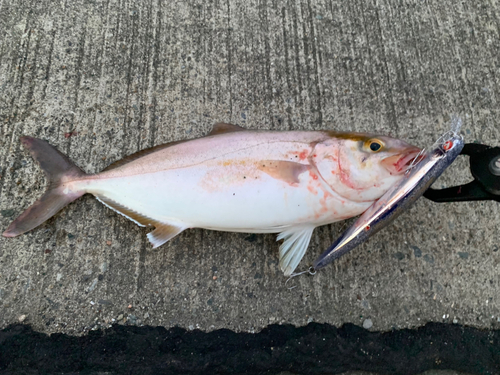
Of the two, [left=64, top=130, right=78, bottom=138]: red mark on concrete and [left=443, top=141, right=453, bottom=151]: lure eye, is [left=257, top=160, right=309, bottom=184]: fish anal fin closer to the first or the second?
[left=443, top=141, right=453, bottom=151]: lure eye

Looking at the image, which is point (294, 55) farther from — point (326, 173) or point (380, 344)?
point (380, 344)

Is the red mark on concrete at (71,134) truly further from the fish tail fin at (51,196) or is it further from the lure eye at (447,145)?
the lure eye at (447,145)

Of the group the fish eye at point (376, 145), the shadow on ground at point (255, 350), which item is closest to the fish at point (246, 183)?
the fish eye at point (376, 145)

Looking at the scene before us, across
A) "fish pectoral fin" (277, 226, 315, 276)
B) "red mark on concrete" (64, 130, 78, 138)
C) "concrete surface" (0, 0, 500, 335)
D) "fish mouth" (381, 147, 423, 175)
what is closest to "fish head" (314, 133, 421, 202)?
"fish mouth" (381, 147, 423, 175)

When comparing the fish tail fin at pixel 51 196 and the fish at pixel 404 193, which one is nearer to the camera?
the fish at pixel 404 193

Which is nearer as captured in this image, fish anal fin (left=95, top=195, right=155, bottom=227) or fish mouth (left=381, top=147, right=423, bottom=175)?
fish mouth (left=381, top=147, right=423, bottom=175)
